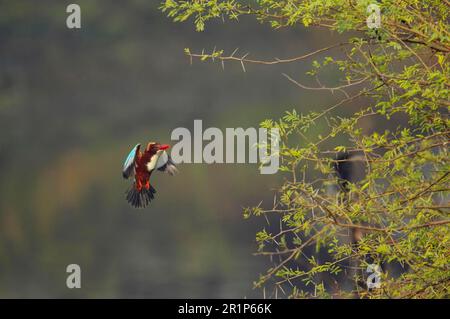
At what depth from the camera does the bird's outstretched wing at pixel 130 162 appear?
26.0 ft

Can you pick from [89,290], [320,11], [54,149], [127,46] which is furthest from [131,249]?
[320,11]

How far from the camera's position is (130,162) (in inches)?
313

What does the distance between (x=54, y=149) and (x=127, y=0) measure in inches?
48.1

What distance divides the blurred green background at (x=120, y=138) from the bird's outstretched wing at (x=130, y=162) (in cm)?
5

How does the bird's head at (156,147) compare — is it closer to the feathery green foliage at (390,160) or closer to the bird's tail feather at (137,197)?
the bird's tail feather at (137,197)

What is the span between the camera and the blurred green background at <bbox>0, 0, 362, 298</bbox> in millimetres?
7781

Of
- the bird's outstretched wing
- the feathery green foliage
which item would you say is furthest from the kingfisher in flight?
the feathery green foliage

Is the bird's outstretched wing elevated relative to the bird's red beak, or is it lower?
lower

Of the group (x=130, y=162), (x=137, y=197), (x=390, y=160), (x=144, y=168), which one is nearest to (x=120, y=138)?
(x=130, y=162)

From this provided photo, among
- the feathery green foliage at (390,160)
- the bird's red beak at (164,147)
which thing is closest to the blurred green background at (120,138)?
the bird's red beak at (164,147)

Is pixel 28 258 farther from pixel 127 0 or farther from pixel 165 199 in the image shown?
pixel 127 0

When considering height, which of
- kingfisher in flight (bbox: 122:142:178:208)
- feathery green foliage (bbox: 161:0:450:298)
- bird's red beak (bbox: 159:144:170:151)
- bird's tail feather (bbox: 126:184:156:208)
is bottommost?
feathery green foliage (bbox: 161:0:450:298)

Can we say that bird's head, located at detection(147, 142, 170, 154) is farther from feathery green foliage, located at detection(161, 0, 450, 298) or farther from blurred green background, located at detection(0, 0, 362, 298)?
feathery green foliage, located at detection(161, 0, 450, 298)

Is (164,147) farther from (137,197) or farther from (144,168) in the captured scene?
(137,197)
